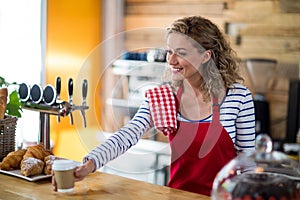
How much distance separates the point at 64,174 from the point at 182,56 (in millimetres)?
633

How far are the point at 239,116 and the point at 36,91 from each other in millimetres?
797

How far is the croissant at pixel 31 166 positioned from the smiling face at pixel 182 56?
59 cm

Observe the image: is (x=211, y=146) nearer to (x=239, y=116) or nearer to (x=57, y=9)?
(x=239, y=116)

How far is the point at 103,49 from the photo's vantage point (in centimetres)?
452

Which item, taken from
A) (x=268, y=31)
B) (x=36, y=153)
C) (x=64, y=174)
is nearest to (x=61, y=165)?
(x=64, y=174)

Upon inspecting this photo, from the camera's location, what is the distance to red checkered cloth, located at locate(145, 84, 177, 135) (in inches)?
79.1

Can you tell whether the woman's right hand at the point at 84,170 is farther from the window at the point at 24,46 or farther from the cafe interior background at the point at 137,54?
the window at the point at 24,46

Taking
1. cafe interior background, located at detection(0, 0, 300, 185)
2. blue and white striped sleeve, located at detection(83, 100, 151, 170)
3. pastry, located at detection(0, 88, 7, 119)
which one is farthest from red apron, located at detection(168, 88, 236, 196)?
cafe interior background, located at detection(0, 0, 300, 185)

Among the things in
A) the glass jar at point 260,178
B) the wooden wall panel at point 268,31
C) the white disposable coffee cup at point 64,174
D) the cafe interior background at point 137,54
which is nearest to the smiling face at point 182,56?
the white disposable coffee cup at point 64,174

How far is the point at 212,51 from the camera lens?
6.75 ft

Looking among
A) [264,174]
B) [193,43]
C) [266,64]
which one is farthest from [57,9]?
[264,174]

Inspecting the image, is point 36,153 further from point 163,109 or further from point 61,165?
point 163,109

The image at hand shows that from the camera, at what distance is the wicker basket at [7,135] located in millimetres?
1993

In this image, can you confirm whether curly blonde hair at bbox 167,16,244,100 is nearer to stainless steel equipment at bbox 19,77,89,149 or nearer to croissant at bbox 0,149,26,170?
stainless steel equipment at bbox 19,77,89,149
